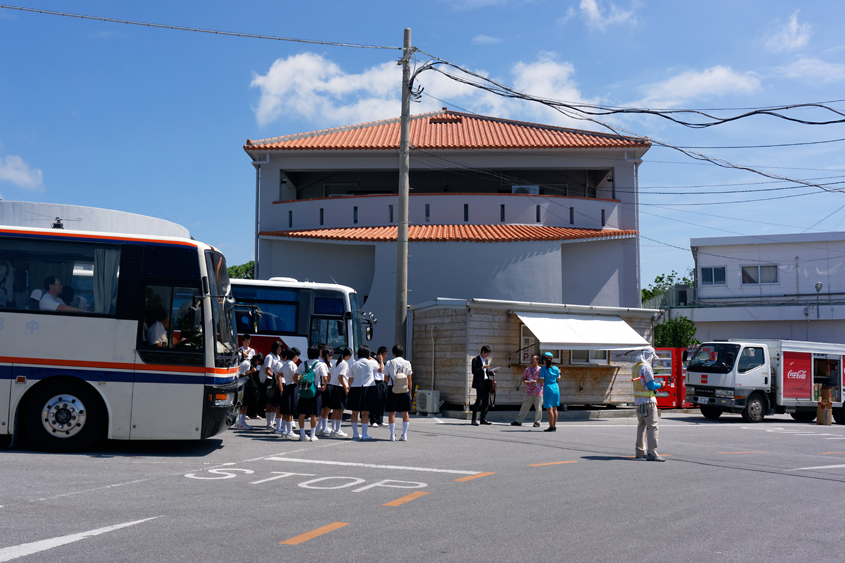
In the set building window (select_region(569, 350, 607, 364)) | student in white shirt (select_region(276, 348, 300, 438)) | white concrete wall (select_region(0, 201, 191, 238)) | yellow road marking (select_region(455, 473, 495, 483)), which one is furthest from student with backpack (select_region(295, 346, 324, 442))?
white concrete wall (select_region(0, 201, 191, 238))

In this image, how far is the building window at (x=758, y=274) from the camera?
42156 millimetres

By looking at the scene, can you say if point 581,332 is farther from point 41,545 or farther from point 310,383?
point 41,545

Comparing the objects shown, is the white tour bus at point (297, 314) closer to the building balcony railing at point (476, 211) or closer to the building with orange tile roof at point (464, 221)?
the building with orange tile roof at point (464, 221)

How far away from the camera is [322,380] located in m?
12.6

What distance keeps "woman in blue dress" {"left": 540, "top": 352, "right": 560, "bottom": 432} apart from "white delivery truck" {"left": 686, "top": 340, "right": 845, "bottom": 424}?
7.19 meters

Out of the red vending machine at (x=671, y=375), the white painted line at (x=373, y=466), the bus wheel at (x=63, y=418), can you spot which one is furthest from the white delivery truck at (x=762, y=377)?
the bus wheel at (x=63, y=418)

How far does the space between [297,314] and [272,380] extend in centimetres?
420

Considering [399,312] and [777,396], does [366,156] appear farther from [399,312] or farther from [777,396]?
[777,396]

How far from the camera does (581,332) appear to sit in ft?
62.3

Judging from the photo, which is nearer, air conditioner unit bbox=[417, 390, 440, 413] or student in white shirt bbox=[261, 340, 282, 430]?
student in white shirt bbox=[261, 340, 282, 430]

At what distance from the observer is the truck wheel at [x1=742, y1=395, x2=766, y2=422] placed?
2064cm

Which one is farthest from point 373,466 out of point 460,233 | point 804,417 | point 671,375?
point 804,417

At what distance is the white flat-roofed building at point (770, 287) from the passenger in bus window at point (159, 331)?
3809cm

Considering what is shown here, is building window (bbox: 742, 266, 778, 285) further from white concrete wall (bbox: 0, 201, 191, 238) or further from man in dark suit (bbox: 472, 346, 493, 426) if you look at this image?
white concrete wall (bbox: 0, 201, 191, 238)
